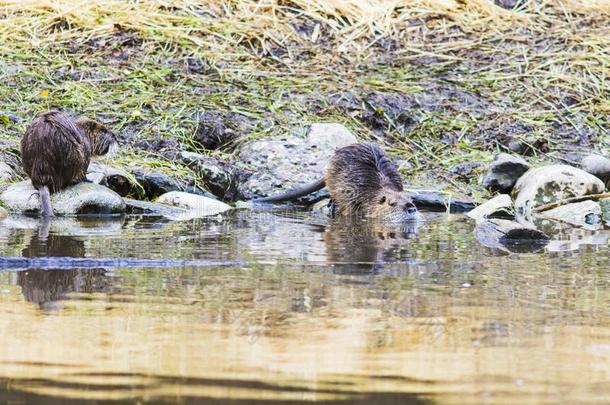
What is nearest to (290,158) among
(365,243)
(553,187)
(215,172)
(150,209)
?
(215,172)

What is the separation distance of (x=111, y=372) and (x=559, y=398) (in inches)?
38.7

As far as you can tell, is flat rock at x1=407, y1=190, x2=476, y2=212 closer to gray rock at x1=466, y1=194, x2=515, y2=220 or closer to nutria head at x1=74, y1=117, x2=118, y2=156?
gray rock at x1=466, y1=194, x2=515, y2=220

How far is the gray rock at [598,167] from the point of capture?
858cm

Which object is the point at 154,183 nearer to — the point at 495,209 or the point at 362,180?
the point at 362,180

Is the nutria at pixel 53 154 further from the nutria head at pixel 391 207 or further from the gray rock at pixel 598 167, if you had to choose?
the gray rock at pixel 598 167

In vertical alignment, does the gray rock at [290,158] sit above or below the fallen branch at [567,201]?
above

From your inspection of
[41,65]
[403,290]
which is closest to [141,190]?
[41,65]

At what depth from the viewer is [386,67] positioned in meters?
10.2

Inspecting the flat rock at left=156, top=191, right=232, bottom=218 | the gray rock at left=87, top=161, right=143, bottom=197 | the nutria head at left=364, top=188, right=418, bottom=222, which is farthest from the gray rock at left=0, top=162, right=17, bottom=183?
the nutria head at left=364, top=188, right=418, bottom=222

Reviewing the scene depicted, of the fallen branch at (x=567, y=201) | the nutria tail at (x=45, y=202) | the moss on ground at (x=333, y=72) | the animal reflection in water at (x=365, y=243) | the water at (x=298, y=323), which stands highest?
the moss on ground at (x=333, y=72)

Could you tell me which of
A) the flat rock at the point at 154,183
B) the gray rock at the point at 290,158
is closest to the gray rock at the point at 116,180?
the flat rock at the point at 154,183

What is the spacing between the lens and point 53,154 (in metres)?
6.79

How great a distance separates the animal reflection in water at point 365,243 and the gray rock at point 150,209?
104 centimetres

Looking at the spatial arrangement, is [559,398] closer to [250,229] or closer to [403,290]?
[403,290]
